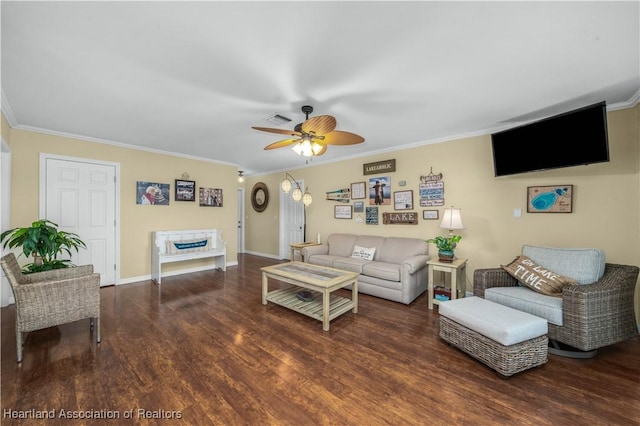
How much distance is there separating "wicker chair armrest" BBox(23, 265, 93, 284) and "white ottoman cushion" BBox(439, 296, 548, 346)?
3.81m

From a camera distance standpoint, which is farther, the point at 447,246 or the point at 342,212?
the point at 342,212

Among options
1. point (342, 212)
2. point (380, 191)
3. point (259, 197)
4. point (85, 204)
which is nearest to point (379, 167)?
point (380, 191)

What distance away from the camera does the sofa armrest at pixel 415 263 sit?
10.9 feet

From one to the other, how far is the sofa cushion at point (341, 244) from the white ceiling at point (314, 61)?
7.30ft

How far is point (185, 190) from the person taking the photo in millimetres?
4938

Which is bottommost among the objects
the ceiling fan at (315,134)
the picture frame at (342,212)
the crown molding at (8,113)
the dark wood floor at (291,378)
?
the dark wood floor at (291,378)

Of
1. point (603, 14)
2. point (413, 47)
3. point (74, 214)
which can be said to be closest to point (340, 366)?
point (413, 47)

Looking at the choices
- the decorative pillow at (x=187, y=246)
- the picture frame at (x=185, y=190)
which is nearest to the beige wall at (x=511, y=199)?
the decorative pillow at (x=187, y=246)

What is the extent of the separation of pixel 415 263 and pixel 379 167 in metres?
1.91

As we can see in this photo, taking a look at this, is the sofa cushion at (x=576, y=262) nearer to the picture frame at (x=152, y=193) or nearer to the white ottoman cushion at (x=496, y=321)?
the white ottoman cushion at (x=496, y=321)

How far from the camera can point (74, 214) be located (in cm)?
377

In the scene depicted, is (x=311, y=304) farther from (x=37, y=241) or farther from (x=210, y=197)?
(x=210, y=197)

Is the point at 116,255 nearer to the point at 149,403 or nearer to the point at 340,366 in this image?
the point at 149,403

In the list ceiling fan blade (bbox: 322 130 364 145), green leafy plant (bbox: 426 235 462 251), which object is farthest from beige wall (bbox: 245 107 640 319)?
ceiling fan blade (bbox: 322 130 364 145)
